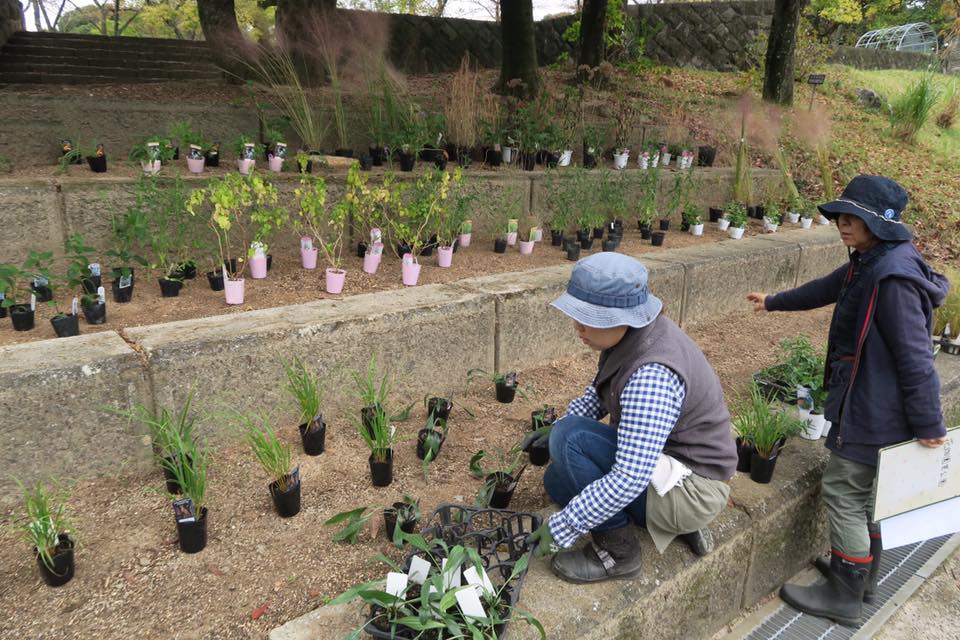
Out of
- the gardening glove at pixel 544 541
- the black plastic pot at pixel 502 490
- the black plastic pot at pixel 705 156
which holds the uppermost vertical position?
the black plastic pot at pixel 705 156

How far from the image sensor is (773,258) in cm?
475

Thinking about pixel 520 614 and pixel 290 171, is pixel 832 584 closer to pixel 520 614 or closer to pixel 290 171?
pixel 520 614

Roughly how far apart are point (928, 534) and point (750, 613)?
642 millimetres

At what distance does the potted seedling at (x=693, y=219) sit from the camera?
5477mm

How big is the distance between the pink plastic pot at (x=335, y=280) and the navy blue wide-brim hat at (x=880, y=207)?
7.22 ft

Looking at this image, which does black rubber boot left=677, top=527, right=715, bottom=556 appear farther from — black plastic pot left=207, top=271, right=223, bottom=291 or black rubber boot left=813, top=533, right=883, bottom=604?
black plastic pot left=207, top=271, right=223, bottom=291

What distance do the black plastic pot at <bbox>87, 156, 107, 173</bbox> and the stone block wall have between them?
12.4 meters

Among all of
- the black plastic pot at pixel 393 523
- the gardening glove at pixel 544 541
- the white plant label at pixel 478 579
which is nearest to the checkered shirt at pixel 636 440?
the gardening glove at pixel 544 541

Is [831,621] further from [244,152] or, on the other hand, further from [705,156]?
[705,156]

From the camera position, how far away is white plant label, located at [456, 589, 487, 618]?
4.88 ft

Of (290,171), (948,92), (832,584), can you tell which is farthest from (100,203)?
(948,92)

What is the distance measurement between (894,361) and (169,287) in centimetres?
301

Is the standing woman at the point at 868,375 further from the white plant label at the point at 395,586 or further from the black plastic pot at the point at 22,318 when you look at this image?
the black plastic pot at the point at 22,318

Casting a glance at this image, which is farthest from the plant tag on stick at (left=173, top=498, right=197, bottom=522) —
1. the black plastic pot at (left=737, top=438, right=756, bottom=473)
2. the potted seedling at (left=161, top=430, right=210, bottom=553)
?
the black plastic pot at (left=737, top=438, right=756, bottom=473)
